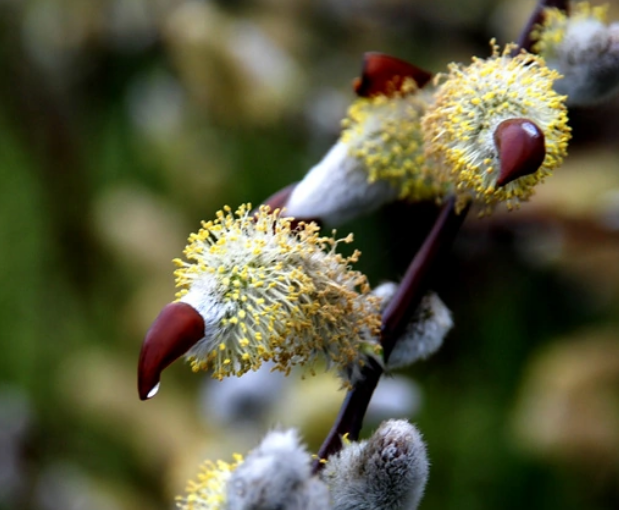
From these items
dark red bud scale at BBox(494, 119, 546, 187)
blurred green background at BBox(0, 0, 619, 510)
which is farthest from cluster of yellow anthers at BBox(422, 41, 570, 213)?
blurred green background at BBox(0, 0, 619, 510)

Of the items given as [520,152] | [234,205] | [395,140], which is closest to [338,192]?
[395,140]

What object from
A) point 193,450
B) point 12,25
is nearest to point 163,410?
point 193,450

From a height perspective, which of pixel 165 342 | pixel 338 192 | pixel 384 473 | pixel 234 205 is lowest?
pixel 384 473

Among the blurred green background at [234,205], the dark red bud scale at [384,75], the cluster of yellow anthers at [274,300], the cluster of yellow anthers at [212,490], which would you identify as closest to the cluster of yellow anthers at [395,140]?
the dark red bud scale at [384,75]

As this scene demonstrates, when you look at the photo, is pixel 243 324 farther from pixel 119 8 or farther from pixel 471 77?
pixel 119 8

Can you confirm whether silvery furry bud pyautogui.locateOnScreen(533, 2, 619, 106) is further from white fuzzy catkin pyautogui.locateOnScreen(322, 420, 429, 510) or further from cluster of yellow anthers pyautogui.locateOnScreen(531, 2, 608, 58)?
white fuzzy catkin pyautogui.locateOnScreen(322, 420, 429, 510)

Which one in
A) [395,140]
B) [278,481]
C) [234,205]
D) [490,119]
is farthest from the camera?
[234,205]

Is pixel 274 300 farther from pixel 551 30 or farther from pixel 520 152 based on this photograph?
pixel 551 30
